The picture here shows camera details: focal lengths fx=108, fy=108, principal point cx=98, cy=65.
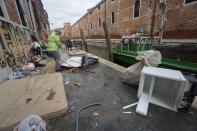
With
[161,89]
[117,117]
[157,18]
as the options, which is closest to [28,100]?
[117,117]

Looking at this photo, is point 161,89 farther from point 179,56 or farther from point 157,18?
point 157,18

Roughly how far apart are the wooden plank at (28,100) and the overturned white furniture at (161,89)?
1.37 m

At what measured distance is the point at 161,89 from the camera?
75.2 inches

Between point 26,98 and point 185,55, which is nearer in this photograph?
point 26,98

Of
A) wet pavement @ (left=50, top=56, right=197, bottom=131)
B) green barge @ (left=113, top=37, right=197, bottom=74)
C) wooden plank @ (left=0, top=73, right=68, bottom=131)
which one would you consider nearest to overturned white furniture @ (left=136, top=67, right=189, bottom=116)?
wet pavement @ (left=50, top=56, right=197, bottom=131)

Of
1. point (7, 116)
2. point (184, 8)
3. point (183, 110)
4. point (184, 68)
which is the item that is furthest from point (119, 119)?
point (184, 8)

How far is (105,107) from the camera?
188cm

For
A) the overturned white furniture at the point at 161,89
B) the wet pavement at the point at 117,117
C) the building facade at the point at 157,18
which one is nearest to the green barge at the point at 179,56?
the overturned white furniture at the point at 161,89

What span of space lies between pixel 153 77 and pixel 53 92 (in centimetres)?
196

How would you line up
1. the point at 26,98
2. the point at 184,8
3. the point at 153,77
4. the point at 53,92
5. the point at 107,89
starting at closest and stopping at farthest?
the point at 153,77 < the point at 26,98 < the point at 53,92 < the point at 107,89 < the point at 184,8

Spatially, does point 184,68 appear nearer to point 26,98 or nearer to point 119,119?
point 119,119

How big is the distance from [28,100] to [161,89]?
243 centimetres

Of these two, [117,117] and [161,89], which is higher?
[161,89]

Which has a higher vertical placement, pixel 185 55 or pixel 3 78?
pixel 185 55
